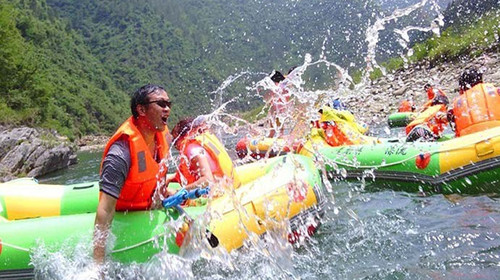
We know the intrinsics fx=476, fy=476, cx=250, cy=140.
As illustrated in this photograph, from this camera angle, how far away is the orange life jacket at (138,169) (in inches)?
143

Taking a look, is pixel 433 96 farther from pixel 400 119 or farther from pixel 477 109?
pixel 477 109

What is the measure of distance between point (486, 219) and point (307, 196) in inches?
63.9

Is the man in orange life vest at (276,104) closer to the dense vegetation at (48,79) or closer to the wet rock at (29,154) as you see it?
the wet rock at (29,154)

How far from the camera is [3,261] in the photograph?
3797 mm

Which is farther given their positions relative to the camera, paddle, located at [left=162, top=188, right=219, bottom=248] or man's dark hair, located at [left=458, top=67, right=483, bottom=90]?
man's dark hair, located at [left=458, top=67, right=483, bottom=90]

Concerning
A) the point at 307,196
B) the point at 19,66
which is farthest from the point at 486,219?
the point at 19,66

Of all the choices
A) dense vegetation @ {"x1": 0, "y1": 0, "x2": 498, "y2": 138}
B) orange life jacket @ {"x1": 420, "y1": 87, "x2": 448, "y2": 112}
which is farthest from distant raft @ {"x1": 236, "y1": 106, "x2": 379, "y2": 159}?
dense vegetation @ {"x1": 0, "y1": 0, "x2": 498, "y2": 138}

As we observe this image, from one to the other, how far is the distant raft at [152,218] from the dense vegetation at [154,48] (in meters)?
21.6

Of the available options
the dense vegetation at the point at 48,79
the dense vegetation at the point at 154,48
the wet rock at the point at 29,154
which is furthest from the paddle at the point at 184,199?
the dense vegetation at the point at 154,48

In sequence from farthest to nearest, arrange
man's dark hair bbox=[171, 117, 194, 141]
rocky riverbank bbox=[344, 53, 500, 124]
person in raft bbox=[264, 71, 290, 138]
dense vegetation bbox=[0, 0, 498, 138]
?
dense vegetation bbox=[0, 0, 498, 138] → rocky riverbank bbox=[344, 53, 500, 124] → person in raft bbox=[264, 71, 290, 138] → man's dark hair bbox=[171, 117, 194, 141]

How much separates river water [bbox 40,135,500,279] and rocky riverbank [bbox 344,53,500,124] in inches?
446

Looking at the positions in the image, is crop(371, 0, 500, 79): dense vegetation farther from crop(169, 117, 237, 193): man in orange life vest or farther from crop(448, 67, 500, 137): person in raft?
crop(169, 117, 237, 193): man in orange life vest

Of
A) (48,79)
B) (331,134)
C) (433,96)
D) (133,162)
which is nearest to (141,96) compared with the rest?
(133,162)

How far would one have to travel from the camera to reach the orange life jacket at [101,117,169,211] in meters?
3.64
